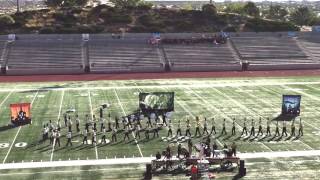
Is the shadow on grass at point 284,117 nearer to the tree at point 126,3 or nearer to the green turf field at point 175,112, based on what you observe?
the green turf field at point 175,112

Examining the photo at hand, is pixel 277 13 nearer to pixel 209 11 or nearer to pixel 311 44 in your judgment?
pixel 209 11

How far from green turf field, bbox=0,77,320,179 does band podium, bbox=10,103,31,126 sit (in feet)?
2.21

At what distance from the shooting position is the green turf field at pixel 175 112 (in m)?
25.3

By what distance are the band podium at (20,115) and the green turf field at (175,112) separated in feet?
2.21

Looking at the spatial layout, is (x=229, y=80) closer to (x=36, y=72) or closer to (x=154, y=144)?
(x=36, y=72)

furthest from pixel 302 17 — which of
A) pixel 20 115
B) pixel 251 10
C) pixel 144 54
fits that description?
pixel 20 115

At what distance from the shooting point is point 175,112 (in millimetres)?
34312

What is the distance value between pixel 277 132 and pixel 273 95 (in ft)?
41.3

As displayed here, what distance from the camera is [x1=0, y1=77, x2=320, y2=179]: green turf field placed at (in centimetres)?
2528

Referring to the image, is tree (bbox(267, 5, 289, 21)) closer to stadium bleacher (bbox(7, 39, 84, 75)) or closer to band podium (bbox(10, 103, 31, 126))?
stadium bleacher (bbox(7, 39, 84, 75))

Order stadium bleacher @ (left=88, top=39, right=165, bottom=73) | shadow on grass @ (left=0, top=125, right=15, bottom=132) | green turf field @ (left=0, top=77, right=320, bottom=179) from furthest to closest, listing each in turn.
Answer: stadium bleacher @ (left=88, top=39, right=165, bottom=73) < shadow on grass @ (left=0, top=125, right=15, bottom=132) < green turf field @ (left=0, top=77, right=320, bottom=179)

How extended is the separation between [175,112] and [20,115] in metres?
10.00

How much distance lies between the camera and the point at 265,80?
49094 millimetres

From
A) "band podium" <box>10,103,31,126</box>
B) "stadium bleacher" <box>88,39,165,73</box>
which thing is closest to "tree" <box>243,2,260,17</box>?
"stadium bleacher" <box>88,39,165,73</box>
